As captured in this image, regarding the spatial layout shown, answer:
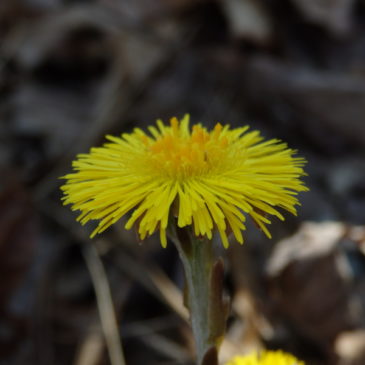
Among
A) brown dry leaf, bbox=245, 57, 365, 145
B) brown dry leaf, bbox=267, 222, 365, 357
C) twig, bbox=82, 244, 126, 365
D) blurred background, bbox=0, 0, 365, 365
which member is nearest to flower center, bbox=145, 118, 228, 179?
blurred background, bbox=0, 0, 365, 365

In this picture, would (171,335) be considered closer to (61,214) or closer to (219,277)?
(61,214)

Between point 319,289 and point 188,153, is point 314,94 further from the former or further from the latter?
point 188,153

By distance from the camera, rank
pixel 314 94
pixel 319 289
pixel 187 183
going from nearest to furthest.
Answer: pixel 187 183 < pixel 319 289 < pixel 314 94

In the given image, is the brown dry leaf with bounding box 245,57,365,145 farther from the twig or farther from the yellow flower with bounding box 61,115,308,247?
the yellow flower with bounding box 61,115,308,247

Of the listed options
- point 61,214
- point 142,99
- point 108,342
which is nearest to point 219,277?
point 108,342

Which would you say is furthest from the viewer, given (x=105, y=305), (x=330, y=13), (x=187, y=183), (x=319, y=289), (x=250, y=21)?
(x=250, y=21)

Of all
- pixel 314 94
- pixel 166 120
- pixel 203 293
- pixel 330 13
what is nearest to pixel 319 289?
pixel 203 293

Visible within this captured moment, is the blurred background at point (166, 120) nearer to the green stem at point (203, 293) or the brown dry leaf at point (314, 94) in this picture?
the brown dry leaf at point (314, 94)
